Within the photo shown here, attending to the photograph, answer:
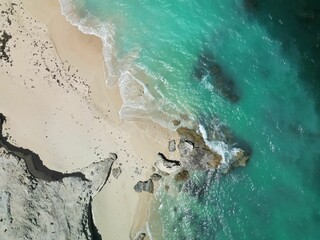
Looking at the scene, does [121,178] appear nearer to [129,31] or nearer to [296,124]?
[129,31]

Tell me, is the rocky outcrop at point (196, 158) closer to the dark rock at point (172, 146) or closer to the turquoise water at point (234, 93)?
the dark rock at point (172, 146)

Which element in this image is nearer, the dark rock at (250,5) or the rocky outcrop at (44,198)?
the rocky outcrop at (44,198)

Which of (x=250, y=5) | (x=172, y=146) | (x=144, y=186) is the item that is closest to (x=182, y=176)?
(x=172, y=146)

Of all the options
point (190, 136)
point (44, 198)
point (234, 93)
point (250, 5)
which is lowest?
point (44, 198)

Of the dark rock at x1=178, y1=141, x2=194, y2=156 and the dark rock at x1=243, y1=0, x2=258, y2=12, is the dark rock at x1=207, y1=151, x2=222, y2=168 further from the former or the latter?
the dark rock at x1=243, y1=0, x2=258, y2=12

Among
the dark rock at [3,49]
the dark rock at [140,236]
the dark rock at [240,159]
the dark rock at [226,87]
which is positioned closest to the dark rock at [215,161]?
the dark rock at [240,159]

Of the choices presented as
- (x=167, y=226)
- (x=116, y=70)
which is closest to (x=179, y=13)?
(x=116, y=70)

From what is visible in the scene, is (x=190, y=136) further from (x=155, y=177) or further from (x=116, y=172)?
(x=116, y=172)
